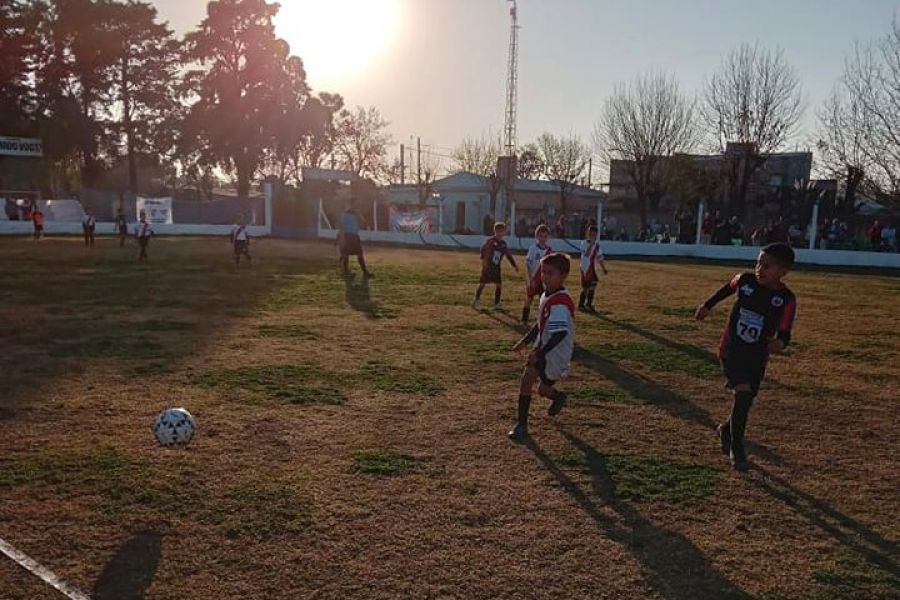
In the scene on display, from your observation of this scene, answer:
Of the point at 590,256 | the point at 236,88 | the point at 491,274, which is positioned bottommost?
the point at 491,274

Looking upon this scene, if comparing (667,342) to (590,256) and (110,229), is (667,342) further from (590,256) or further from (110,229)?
(110,229)

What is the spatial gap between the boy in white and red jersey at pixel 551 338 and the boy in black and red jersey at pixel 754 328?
1212 millimetres

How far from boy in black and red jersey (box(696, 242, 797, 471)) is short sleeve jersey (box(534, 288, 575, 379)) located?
1.18 meters

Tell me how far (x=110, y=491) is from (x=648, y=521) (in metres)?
3.34

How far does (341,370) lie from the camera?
7.89 meters

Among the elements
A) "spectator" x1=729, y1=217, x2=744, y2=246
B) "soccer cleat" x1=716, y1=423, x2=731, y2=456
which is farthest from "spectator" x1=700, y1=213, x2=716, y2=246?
"soccer cleat" x1=716, y1=423, x2=731, y2=456

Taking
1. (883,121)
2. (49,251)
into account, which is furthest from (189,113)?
(883,121)

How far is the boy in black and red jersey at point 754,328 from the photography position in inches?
201

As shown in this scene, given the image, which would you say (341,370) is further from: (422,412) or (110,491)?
(110,491)

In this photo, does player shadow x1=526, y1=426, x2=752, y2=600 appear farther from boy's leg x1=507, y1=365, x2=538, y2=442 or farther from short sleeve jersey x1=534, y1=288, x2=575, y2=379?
short sleeve jersey x1=534, y1=288, x2=575, y2=379

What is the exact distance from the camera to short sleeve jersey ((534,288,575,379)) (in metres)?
5.43

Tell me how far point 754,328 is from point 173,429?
13.9ft

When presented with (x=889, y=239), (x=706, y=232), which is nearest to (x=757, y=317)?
(x=706, y=232)

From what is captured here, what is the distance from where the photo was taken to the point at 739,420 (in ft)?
17.2
